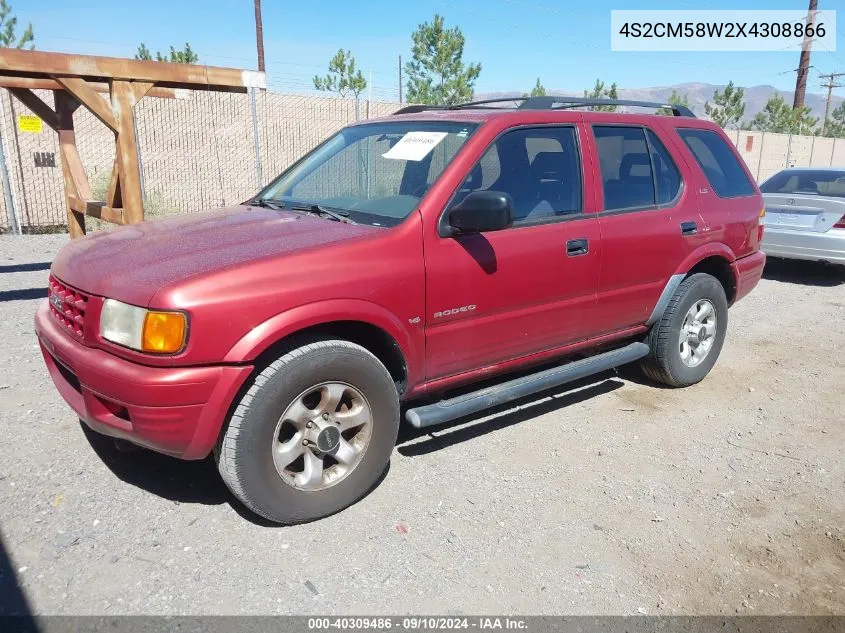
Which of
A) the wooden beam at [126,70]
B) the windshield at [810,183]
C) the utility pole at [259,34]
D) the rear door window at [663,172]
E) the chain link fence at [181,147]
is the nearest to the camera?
the rear door window at [663,172]

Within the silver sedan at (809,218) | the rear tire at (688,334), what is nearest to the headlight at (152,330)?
the rear tire at (688,334)

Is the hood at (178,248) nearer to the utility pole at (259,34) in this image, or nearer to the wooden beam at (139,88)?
the wooden beam at (139,88)

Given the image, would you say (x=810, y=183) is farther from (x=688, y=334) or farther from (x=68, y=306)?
(x=68, y=306)

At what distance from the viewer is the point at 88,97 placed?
5566 mm

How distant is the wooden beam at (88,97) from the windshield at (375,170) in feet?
7.95

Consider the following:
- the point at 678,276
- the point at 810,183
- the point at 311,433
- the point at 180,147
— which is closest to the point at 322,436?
the point at 311,433

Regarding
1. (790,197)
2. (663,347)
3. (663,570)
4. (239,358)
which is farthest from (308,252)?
(790,197)

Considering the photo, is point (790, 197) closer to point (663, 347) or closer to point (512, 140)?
point (663, 347)

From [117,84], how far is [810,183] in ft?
28.3

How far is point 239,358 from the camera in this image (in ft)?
8.75

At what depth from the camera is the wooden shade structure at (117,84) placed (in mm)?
5375

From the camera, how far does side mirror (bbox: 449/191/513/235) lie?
10.2 ft

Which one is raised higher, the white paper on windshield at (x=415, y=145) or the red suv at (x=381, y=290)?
the white paper on windshield at (x=415, y=145)

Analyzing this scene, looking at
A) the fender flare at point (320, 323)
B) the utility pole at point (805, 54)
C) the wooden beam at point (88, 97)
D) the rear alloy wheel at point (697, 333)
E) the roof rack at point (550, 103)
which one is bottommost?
the rear alloy wheel at point (697, 333)
